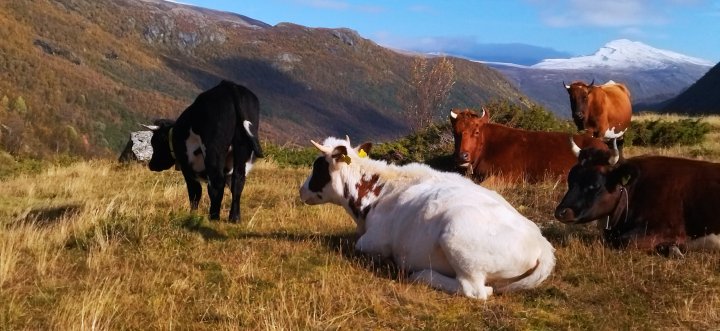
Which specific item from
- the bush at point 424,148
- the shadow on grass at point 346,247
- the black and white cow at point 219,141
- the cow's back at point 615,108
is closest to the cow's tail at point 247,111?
the black and white cow at point 219,141

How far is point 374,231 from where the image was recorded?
740 centimetres

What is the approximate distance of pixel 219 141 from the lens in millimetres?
9398

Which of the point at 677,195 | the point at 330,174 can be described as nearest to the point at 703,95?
the point at 677,195

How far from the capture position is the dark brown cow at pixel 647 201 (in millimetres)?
7383

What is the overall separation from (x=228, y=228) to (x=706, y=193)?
565 cm

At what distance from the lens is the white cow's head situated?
8.24m

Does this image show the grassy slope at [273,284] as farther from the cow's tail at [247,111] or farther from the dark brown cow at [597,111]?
the dark brown cow at [597,111]

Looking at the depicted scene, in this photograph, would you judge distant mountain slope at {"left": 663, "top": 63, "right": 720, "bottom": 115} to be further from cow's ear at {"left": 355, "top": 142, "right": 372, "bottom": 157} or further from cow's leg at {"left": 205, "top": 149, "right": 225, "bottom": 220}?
cow's leg at {"left": 205, "top": 149, "right": 225, "bottom": 220}

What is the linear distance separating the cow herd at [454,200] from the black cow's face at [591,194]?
0.01m

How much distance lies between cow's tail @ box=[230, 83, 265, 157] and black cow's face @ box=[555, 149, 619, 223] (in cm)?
415

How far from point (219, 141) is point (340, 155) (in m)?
2.05

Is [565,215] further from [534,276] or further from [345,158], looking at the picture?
[345,158]

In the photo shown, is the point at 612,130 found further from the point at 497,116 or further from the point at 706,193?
the point at 706,193

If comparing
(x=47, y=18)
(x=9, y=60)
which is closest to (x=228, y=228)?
(x=9, y=60)
